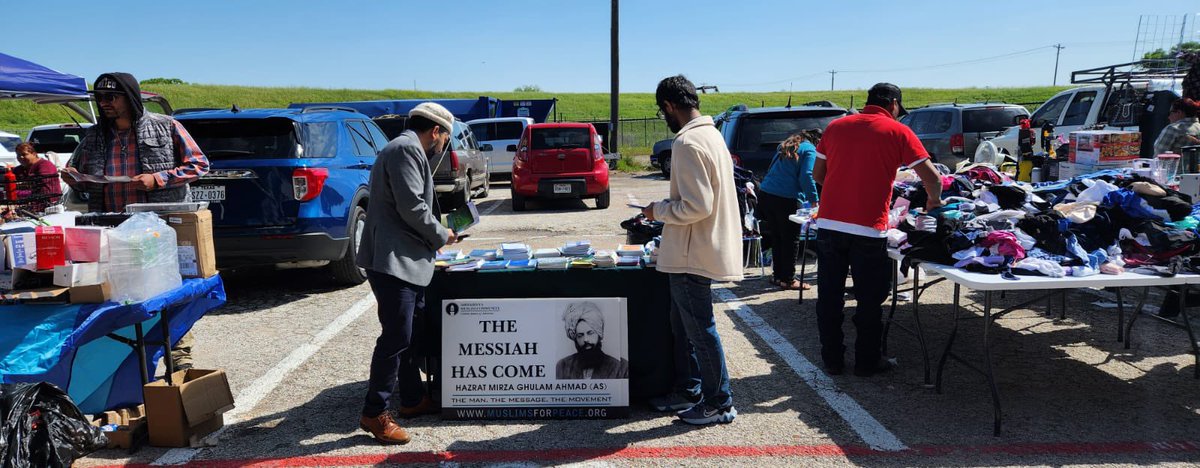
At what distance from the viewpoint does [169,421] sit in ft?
12.0

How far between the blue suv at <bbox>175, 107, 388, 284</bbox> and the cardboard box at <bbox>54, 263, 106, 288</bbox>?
3.17 metres

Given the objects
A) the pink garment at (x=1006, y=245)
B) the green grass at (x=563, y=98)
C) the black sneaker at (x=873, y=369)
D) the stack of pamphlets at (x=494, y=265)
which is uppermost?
the green grass at (x=563, y=98)

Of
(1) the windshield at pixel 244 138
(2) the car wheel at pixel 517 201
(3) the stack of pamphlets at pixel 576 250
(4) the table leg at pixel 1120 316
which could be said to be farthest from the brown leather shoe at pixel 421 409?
(2) the car wheel at pixel 517 201

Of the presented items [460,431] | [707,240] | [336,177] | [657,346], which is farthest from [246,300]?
[707,240]

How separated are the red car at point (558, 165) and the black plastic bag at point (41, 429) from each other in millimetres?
10324

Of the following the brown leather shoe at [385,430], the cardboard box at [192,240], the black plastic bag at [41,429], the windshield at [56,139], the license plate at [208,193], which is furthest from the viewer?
the windshield at [56,139]

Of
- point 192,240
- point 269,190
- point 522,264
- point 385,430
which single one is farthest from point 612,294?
point 269,190

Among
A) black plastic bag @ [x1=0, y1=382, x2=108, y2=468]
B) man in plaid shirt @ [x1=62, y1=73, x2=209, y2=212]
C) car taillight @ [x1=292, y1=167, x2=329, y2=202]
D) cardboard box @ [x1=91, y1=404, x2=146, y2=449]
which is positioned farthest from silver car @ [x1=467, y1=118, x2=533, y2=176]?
black plastic bag @ [x1=0, y1=382, x2=108, y2=468]

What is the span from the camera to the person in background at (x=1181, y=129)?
24.1 ft

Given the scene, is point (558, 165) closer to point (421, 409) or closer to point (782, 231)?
point (782, 231)

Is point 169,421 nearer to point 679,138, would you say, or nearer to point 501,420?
point 501,420

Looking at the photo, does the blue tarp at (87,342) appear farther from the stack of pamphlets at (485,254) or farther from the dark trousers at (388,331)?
the stack of pamphlets at (485,254)

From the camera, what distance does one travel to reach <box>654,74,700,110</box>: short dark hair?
3631mm

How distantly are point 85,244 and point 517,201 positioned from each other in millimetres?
10544
